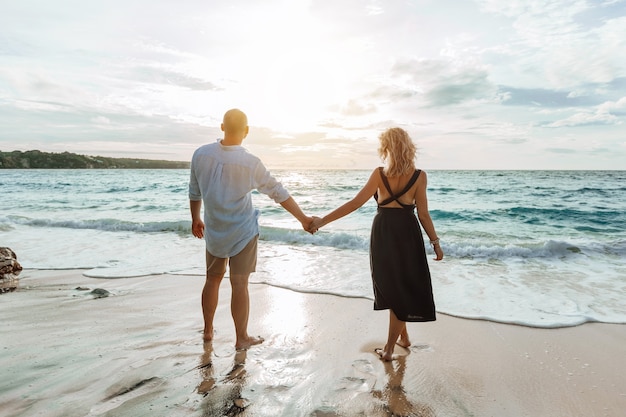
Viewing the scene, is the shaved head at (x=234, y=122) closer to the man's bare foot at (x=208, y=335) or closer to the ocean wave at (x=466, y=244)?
the man's bare foot at (x=208, y=335)

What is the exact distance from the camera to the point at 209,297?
3646 millimetres

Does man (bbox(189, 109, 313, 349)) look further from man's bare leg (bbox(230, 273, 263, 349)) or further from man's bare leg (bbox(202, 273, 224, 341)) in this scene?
man's bare leg (bbox(202, 273, 224, 341))

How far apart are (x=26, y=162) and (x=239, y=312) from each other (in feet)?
293

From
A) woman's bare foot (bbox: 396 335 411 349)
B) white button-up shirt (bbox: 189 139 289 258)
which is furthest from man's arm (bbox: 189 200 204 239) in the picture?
woman's bare foot (bbox: 396 335 411 349)

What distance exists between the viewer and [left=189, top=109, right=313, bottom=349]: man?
10.7ft

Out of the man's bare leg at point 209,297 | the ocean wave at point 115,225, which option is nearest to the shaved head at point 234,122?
the man's bare leg at point 209,297

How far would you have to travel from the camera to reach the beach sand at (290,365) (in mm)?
2689

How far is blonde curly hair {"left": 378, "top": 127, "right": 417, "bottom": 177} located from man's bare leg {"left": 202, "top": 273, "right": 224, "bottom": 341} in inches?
72.0

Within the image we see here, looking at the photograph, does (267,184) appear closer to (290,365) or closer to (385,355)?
(290,365)

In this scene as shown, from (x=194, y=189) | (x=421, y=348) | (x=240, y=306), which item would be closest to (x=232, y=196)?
(x=194, y=189)

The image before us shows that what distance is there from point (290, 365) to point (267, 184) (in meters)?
1.55

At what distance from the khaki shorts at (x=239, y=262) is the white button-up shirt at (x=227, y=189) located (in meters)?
0.06

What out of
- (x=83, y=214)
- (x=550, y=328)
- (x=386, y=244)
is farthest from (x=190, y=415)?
(x=83, y=214)


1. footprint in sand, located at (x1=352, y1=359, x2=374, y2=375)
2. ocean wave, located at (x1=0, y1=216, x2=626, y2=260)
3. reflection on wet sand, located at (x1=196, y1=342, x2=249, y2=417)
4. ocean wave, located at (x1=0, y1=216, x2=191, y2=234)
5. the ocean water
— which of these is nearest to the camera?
reflection on wet sand, located at (x1=196, y1=342, x2=249, y2=417)
